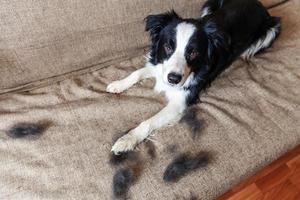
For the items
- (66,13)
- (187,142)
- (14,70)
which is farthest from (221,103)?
(14,70)

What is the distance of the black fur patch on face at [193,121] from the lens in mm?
1446

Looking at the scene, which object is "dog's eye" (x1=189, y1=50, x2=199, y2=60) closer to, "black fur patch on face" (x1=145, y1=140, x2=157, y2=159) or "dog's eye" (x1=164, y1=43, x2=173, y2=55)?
"dog's eye" (x1=164, y1=43, x2=173, y2=55)

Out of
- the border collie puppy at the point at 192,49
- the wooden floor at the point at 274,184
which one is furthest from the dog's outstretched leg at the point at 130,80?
the wooden floor at the point at 274,184

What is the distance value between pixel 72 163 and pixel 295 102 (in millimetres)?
1244

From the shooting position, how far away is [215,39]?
4.83 feet

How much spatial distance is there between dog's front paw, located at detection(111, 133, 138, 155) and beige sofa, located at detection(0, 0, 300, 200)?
0.12ft

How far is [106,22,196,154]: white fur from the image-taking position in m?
1.39

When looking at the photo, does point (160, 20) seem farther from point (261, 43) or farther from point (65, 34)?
point (261, 43)

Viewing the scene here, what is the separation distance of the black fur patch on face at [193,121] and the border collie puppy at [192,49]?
4 centimetres

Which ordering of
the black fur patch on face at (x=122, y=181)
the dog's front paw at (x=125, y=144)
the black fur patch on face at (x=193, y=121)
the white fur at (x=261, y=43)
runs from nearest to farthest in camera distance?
the black fur patch on face at (x=122, y=181) < the dog's front paw at (x=125, y=144) < the black fur patch on face at (x=193, y=121) < the white fur at (x=261, y=43)

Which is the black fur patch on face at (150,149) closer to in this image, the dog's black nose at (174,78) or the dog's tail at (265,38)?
the dog's black nose at (174,78)

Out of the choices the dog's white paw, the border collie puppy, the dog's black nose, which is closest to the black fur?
the border collie puppy

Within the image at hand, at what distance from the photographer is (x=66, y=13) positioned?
1479mm

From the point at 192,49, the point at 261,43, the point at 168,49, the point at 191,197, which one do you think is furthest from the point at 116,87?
the point at 261,43
